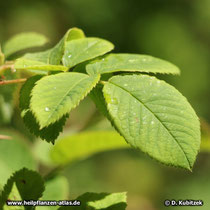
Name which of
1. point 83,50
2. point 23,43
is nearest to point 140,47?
point 23,43

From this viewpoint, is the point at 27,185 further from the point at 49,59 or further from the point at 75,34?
the point at 75,34

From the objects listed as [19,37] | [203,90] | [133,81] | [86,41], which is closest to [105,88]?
[133,81]

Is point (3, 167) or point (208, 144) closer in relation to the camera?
point (3, 167)

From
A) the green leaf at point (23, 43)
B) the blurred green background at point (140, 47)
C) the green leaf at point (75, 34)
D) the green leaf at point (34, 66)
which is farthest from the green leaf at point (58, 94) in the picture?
the blurred green background at point (140, 47)

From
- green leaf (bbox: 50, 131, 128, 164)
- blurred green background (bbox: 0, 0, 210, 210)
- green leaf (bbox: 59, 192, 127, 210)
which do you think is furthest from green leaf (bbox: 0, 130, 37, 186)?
blurred green background (bbox: 0, 0, 210, 210)

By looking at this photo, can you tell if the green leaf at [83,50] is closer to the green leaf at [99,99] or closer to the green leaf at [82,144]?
the green leaf at [99,99]

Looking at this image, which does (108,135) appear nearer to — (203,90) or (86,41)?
(86,41)
